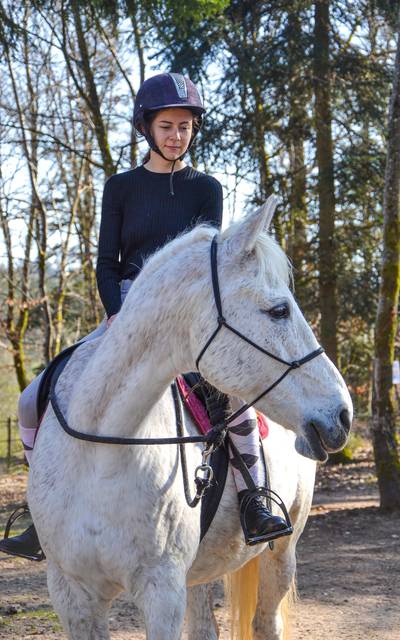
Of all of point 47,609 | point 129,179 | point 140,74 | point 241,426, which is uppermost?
point 140,74

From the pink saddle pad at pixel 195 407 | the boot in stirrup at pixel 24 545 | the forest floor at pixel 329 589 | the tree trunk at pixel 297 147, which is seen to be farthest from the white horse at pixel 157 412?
the tree trunk at pixel 297 147

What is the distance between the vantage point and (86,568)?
119 inches

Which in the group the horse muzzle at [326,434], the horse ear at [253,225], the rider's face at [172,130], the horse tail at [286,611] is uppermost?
the rider's face at [172,130]

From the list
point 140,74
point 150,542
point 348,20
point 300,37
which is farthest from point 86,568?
point 348,20

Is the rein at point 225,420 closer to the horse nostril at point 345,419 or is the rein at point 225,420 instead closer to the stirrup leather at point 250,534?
the horse nostril at point 345,419

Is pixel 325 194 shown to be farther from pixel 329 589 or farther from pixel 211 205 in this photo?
pixel 211 205

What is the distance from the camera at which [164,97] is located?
355 centimetres

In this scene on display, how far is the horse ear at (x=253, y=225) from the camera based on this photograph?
8.90 feet

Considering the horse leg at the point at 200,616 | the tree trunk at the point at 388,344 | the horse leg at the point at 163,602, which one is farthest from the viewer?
the tree trunk at the point at 388,344

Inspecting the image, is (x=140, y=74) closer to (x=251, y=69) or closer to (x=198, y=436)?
(x=251, y=69)

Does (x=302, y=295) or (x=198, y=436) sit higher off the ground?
(x=302, y=295)

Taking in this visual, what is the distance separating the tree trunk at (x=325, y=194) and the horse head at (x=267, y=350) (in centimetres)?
1179

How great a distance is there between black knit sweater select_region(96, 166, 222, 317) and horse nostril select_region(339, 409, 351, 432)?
50.9 inches

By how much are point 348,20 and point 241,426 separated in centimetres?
1222
